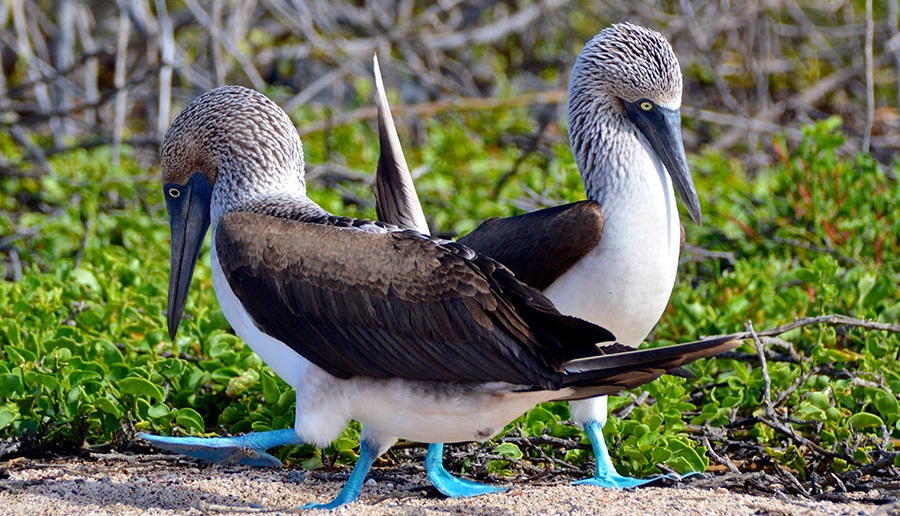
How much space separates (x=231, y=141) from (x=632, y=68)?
1491mm

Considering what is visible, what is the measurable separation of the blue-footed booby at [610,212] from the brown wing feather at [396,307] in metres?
0.58

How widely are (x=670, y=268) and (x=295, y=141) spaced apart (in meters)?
1.35

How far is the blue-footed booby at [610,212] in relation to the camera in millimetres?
3934

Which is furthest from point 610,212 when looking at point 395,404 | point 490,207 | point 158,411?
point 490,207

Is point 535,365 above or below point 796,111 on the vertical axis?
below

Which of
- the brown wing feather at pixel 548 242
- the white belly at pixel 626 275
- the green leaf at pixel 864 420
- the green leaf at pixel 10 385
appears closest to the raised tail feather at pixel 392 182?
the brown wing feather at pixel 548 242

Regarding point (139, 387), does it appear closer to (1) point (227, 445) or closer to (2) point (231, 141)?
(1) point (227, 445)

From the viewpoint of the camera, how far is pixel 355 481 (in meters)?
3.62

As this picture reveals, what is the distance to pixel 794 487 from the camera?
3799mm

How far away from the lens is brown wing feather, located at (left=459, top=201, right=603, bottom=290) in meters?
3.98

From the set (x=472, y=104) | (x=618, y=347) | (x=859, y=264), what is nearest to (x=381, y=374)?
(x=618, y=347)

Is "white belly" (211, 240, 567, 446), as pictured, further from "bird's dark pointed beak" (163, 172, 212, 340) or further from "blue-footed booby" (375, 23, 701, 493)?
"bird's dark pointed beak" (163, 172, 212, 340)

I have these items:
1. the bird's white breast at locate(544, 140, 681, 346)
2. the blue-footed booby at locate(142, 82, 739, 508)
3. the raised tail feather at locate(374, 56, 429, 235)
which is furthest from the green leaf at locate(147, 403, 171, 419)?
the bird's white breast at locate(544, 140, 681, 346)

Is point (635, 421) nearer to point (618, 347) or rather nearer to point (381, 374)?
point (618, 347)
